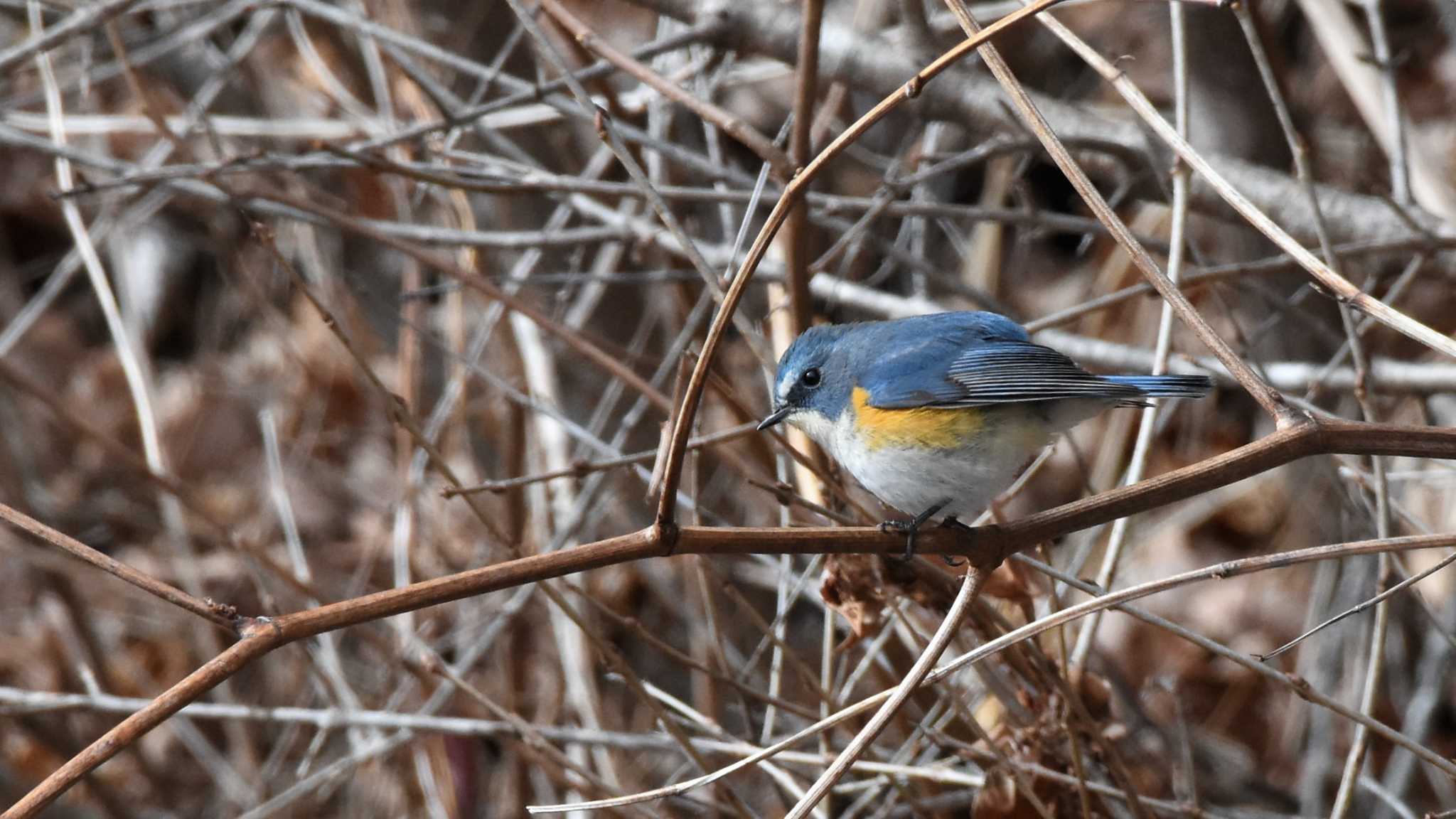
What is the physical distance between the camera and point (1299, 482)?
16.7 feet

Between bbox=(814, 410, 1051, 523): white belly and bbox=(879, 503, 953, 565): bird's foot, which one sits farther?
bbox=(814, 410, 1051, 523): white belly

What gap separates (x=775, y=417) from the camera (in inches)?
98.6

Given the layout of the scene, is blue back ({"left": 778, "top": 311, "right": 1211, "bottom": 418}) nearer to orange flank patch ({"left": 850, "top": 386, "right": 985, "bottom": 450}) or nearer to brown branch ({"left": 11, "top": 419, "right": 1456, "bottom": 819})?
orange flank patch ({"left": 850, "top": 386, "right": 985, "bottom": 450})

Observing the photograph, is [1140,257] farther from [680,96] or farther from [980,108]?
[980,108]

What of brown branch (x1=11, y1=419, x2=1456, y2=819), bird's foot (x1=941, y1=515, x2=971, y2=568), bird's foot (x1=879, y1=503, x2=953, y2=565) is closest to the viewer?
brown branch (x1=11, y1=419, x2=1456, y2=819)

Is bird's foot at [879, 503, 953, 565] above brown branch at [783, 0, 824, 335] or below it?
below

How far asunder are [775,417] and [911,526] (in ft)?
1.53

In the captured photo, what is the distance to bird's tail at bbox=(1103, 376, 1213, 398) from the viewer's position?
2.04m

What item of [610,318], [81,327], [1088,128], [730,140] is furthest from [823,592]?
[81,327]

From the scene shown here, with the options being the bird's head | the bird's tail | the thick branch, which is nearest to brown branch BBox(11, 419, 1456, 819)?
the bird's tail

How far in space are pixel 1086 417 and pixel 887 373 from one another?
1.24ft

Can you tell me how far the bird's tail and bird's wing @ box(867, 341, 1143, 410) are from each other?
98 mm

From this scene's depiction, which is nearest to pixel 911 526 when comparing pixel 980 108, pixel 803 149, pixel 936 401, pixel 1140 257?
pixel 936 401

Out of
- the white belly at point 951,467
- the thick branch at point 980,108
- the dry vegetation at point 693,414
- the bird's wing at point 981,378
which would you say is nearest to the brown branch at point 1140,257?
the dry vegetation at point 693,414
